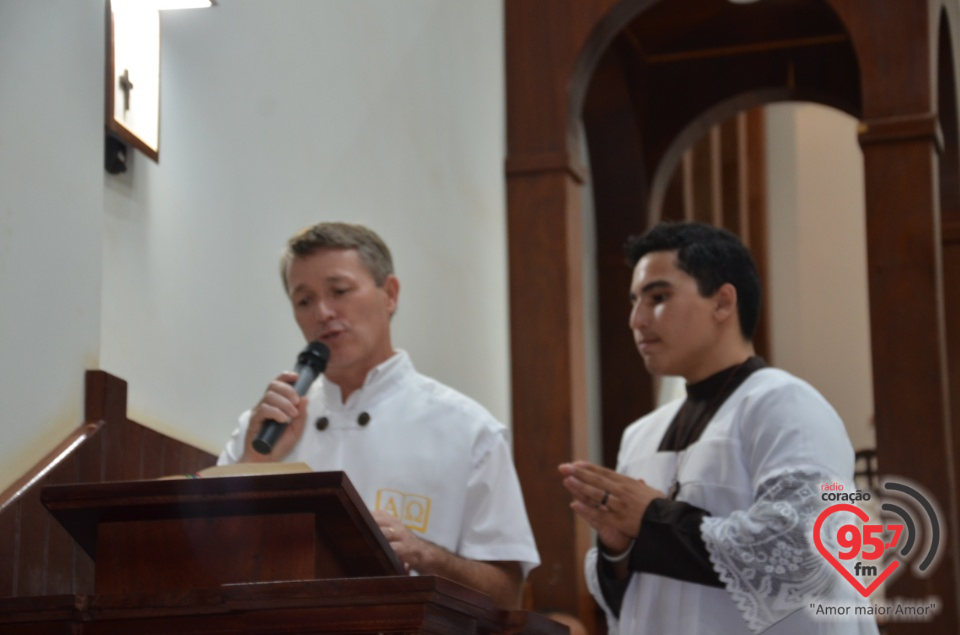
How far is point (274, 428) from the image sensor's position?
2.79m

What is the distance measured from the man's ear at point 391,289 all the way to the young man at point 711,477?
0.69 metres

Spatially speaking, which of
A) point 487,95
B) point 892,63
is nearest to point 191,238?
point 487,95

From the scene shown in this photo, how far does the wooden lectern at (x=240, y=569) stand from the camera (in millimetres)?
1843

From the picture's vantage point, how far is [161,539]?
2.13 meters

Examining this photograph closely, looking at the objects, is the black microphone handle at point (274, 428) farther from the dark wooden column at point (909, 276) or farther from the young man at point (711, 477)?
the dark wooden column at point (909, 276)

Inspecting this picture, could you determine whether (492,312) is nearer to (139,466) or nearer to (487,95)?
(487,95)

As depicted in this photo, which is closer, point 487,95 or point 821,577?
point 821,577

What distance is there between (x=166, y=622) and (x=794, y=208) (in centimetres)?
1143

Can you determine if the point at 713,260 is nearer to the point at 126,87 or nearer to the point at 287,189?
the point at 287,189

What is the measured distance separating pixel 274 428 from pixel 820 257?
34.5 feet

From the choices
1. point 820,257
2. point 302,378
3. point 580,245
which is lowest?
point 302,378

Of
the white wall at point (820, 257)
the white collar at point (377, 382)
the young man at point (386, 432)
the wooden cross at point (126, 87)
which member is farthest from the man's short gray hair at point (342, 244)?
the white wall at point (820, 257)

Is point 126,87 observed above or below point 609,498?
above

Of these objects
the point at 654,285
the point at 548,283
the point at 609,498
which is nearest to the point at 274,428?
the point at 609,498
